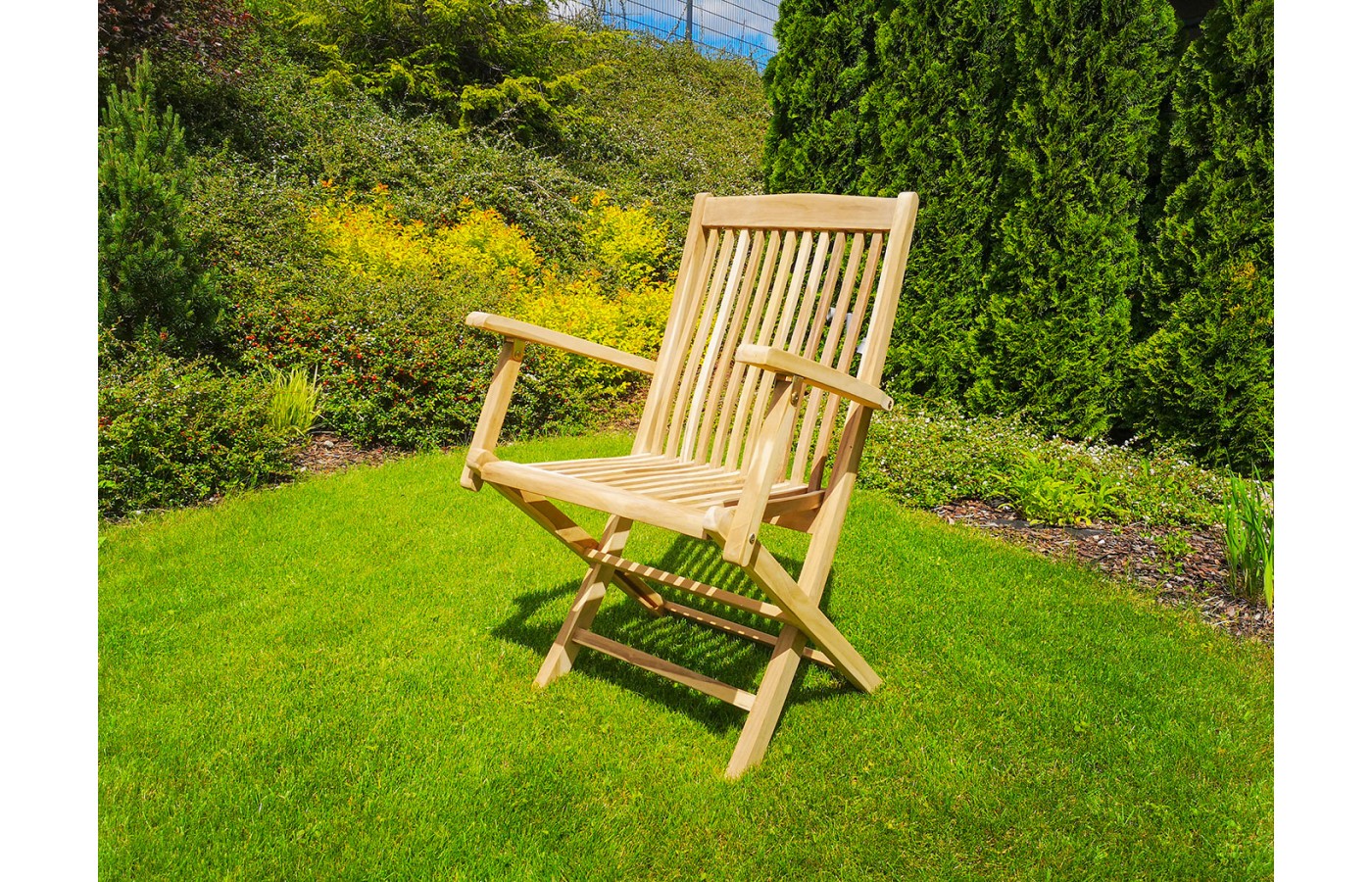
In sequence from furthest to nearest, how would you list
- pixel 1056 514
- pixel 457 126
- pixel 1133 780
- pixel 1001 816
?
1. pixel 457 126
2. pixel 1056 514
3. pixel 1133 780
4. pixel 1001 816

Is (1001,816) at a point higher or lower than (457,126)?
lower

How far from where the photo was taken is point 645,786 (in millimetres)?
1870

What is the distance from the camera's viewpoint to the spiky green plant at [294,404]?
4.04 meters

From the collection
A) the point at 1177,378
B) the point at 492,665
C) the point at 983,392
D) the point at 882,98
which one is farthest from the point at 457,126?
the point at 492,665

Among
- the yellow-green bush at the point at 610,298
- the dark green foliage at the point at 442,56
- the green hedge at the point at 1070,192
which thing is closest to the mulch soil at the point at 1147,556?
the green hedge at the point at 1070,192

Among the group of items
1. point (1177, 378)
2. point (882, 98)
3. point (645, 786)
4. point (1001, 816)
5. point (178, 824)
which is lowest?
point (178, 824)

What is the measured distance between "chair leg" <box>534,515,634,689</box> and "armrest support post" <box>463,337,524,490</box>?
0.41m

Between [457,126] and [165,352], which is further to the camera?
[457,126]

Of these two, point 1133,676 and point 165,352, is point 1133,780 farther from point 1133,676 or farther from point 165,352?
point 165,352

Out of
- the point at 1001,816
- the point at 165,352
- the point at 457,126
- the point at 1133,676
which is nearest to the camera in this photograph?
the point at 1001,816

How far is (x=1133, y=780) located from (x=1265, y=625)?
43.4 inches

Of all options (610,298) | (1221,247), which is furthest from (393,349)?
(1221,247)

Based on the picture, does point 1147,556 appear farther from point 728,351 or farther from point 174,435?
point 174,435

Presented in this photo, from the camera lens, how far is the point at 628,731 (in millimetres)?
2084
